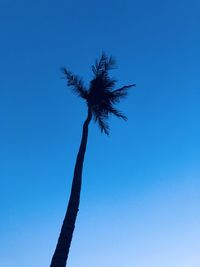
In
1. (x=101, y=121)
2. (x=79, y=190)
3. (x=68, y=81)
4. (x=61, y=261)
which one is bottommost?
(x=61, y=261)

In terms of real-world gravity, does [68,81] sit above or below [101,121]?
above

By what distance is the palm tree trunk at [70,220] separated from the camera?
1399 centimetres

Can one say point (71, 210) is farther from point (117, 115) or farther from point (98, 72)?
point (98, 72)

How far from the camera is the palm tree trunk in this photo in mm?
13992

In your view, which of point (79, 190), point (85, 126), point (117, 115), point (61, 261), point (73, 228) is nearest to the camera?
point (61, 261)

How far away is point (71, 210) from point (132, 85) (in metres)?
8.92

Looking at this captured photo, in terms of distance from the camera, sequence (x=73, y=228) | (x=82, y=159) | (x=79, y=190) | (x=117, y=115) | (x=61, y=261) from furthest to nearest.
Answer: (x=117, y=115)
(x=82, y=159)
(x=79, y=190)
(x=73, y=228)
(x=61, y=261)

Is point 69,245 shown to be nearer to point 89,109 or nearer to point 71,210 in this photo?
point 71,210

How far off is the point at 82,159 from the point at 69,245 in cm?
455

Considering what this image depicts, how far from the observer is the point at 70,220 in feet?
50.1

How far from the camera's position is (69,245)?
47.5 feet

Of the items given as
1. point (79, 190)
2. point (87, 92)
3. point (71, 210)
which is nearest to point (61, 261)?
point (71, 210)

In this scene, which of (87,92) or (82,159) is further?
(87,92)

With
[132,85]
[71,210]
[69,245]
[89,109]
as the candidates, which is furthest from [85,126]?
[69,245]
